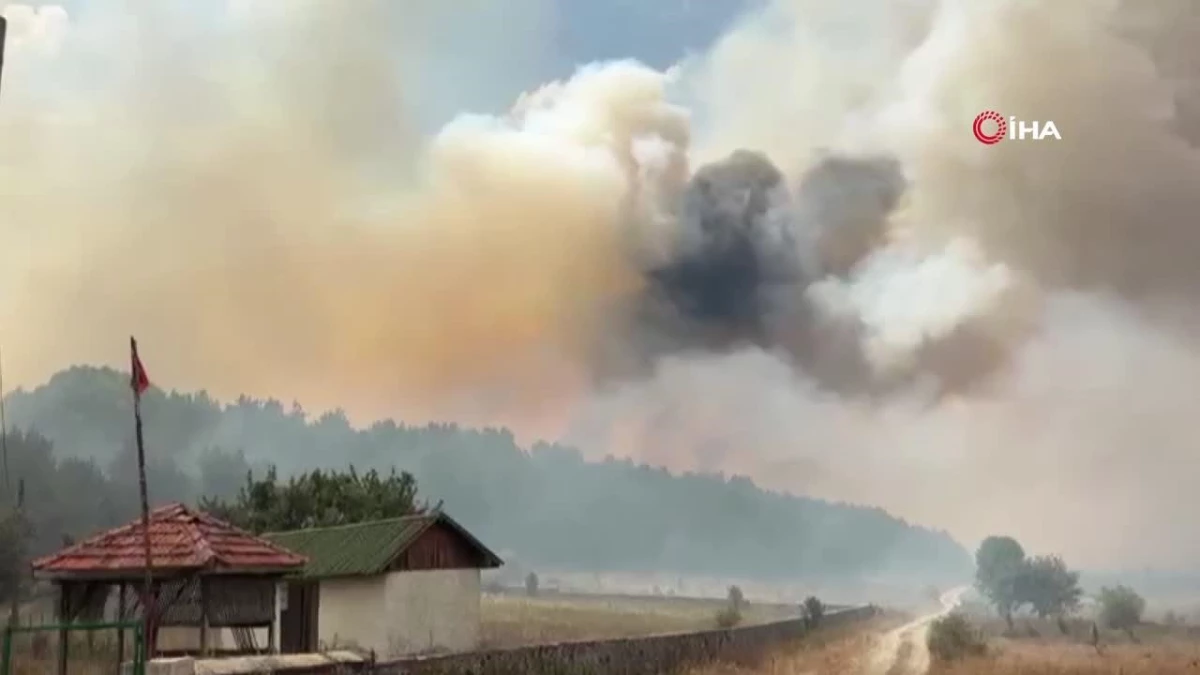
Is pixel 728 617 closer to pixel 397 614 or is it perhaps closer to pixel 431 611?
pixel 431 611

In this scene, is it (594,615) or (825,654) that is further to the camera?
(594,615)

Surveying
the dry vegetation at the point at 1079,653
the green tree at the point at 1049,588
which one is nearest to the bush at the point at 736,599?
the dry vegetation at the point at 1079,653

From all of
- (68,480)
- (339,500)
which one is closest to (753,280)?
(339,500)

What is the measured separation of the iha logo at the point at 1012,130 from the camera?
13164 mm

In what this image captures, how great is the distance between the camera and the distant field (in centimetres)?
1328

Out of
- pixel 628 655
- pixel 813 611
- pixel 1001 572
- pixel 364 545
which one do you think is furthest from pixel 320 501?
pixel 1001 572

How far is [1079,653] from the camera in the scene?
40.1 ft

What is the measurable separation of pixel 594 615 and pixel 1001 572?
498 cm

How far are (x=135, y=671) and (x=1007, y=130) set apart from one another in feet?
35.2

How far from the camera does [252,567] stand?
1030 centimetres

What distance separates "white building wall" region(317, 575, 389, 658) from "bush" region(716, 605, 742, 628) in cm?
429

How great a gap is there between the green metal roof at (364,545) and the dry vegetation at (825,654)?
3.13 m

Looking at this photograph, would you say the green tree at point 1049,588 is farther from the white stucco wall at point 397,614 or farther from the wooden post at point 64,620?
the wooden post at point 64,620

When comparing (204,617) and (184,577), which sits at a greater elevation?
(184,577)
